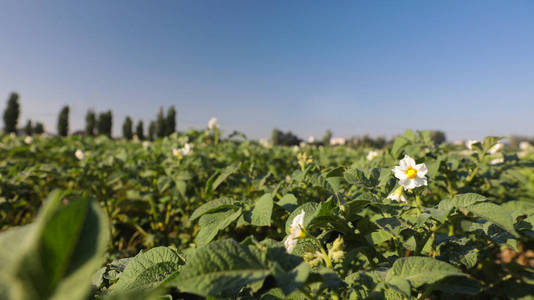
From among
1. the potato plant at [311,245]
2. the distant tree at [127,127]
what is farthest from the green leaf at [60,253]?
the distant tree at [127,127]

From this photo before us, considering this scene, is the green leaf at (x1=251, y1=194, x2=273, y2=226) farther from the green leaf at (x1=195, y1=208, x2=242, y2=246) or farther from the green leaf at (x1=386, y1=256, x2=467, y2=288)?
the green leaf at (x1=386, y1=256, x2=467, y2=288)

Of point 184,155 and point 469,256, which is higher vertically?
point 469,256

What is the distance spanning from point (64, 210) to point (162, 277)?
468mm

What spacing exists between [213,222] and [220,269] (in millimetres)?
582

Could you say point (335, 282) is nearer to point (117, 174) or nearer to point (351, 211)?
point (351, 211)

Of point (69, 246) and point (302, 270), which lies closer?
point (69, 246)

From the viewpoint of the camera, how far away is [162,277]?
70 centimetres

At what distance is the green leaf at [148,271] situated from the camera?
0.69m

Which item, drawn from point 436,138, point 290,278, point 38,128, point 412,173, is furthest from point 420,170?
point 38,128

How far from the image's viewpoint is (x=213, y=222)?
112 cm

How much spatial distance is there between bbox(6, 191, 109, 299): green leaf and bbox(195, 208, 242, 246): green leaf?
27.8 inches

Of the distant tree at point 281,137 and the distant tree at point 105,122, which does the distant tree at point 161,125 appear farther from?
the distant tree at point 281,137

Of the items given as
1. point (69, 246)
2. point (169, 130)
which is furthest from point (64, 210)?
point (169, 130)

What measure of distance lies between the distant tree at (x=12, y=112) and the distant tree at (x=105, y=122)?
10405 millimetres
